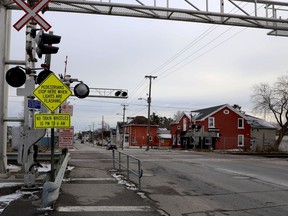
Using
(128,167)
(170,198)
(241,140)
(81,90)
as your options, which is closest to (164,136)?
(241,140)

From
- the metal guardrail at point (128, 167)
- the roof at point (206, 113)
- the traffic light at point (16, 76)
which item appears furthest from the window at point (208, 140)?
the traffic light at point (16, 76)

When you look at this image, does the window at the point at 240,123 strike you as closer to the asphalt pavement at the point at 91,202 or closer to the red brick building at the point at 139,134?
the red brick building at the point at 139,134

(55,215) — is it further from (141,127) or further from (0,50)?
(141,127)

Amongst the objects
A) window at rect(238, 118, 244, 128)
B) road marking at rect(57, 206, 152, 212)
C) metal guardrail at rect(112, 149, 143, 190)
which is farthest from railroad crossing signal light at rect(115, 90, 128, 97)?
road marking at rect(57, 206, 152, 212)

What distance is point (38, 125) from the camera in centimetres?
912

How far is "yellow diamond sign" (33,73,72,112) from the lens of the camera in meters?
9.34

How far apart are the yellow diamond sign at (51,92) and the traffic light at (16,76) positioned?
177cm

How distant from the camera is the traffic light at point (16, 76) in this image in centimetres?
1089

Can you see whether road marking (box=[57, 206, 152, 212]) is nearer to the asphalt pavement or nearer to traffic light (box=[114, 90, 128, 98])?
the asphalt pavement

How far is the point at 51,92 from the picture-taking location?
939 centimetres

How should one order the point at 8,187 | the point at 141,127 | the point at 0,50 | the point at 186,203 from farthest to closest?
the point at 141,127, the point at 0,50, the point at 8,187, the point at 186,203

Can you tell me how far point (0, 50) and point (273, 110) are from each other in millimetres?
50236

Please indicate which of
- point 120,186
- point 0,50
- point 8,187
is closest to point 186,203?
point 120,186

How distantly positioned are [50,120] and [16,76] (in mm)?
2437
